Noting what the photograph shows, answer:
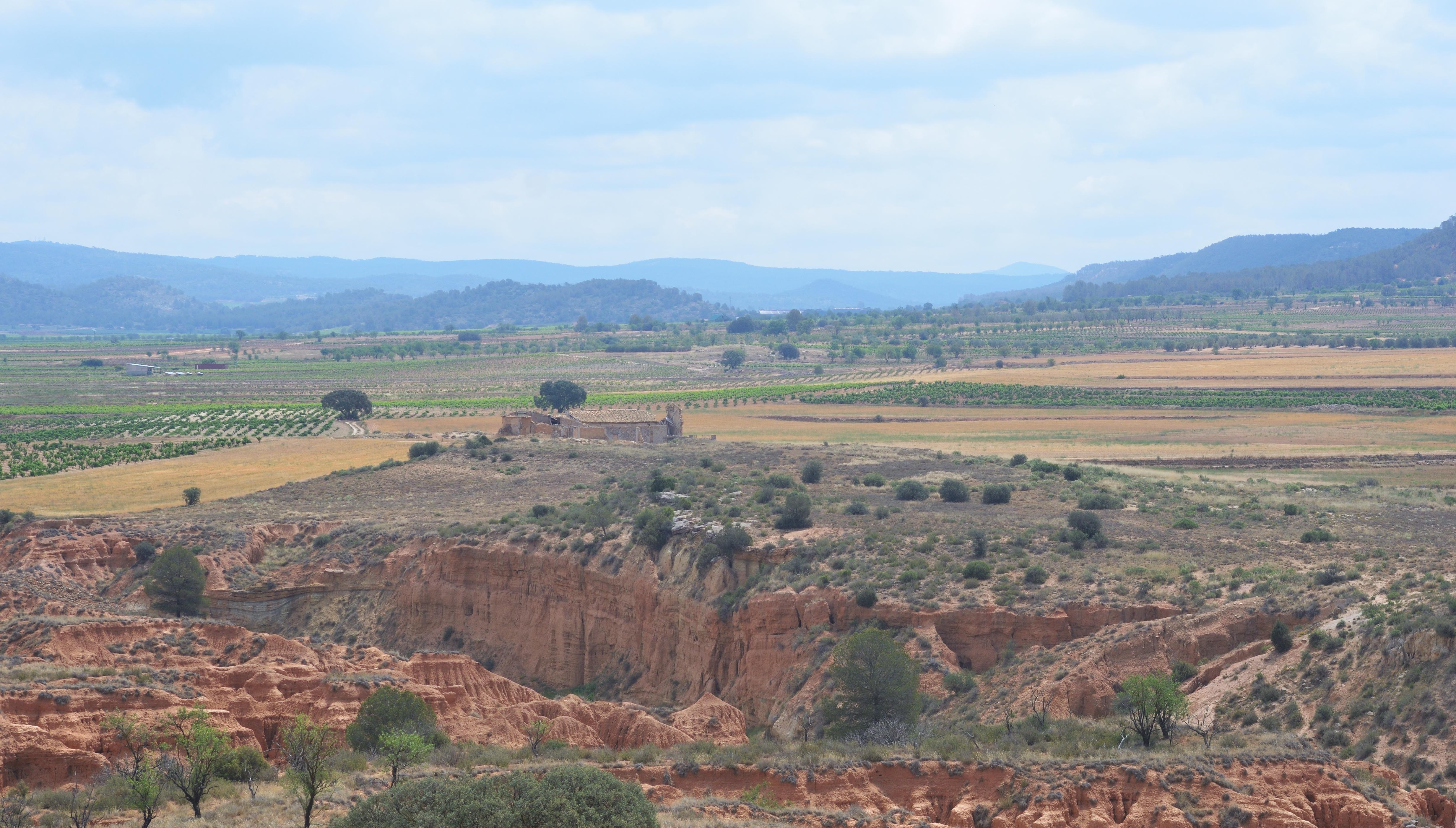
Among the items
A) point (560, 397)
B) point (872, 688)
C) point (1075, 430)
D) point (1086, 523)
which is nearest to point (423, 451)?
point (1086, 523)

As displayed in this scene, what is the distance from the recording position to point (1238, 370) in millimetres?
132500

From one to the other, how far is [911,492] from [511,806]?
32493mm

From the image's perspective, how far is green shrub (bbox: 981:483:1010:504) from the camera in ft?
149

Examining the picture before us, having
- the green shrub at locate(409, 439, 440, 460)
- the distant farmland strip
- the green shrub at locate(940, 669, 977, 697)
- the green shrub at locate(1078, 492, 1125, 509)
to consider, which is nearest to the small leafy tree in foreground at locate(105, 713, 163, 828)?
the green shrub at locate(940, 669, 977, 697)

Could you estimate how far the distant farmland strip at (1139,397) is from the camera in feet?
320

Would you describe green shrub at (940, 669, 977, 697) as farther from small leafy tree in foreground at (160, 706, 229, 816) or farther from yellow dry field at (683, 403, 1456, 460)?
yellow dry field at (683, 403, 1456, 460)

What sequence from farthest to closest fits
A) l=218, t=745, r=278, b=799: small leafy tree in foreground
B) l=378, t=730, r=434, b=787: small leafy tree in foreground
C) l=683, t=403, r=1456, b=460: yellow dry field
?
l=683, t=403, r=1456, b=460: yellow dry field
l=218, t=745, r=278, b=799: small leafy tree in foreground
l=378, t=730, r=434, b=787: small leafy tree in foreground

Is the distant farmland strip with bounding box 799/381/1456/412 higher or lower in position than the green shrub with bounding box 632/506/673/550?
lower

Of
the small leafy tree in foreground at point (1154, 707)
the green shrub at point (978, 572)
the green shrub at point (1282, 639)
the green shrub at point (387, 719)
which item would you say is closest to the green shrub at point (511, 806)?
the green shrub at point (387, 719)

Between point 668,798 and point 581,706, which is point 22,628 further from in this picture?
point 668,798

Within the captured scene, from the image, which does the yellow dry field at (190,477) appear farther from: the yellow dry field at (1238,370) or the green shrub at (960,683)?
the yellow dry field at (1238,370)

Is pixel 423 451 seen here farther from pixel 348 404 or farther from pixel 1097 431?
pixel 1097 431

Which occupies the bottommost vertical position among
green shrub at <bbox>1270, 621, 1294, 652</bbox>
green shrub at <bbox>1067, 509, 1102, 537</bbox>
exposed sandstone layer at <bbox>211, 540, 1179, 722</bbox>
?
exposed sandstone layer at <bbox>211, 540, 1179, 722</bbox>

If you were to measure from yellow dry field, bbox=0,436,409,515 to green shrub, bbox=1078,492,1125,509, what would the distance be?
142 ft
